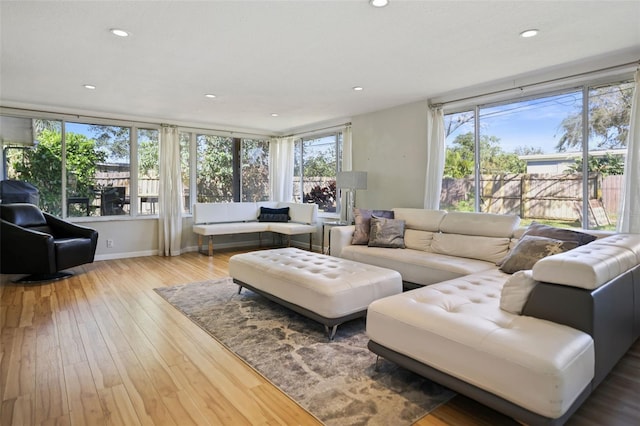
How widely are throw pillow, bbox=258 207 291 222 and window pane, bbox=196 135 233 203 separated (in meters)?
A: 0.75

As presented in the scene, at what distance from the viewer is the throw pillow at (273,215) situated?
6863 millimetres

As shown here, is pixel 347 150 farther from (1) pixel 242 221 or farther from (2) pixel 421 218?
(1) pixel 242 221

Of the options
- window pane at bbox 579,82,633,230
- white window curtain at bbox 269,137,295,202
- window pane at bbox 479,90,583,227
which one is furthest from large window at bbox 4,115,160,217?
window pane at bbox 579,82,633,230

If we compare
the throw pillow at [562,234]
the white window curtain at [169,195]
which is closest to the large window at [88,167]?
the white window curtain at [169,195]

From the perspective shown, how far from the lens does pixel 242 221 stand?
22.6 ft

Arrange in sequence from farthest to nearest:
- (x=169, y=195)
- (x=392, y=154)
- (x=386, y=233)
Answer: (x=169, y=195), (x=392, y=154), (x=386, y=233)

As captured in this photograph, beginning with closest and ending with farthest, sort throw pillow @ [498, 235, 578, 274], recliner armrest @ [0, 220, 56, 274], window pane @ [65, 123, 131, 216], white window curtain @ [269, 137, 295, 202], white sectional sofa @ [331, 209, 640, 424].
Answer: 1. white sectional sofa @ [331, 209, 640, 424]
2. throw pillow @ [498, 235, 578, 274]
3. recliner armrest @ [0, 220, 56, 274]
4. window pane @ [65, 123, 131, 216]
5. white window curtain @ [269, 137, 295, 202]

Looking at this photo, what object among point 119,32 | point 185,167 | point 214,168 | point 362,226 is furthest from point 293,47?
point 214,168

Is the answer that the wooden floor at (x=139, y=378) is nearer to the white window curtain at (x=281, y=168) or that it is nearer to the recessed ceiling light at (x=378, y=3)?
the recessed ceiling light at (x=378, y=3)

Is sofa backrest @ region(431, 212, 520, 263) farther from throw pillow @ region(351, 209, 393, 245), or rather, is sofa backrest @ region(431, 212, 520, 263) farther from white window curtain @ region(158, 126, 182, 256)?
white window curtain @ region(158, 126, 182, 256)

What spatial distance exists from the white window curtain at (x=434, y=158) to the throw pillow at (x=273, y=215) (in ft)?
10.1

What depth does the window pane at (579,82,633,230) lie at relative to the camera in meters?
3.28

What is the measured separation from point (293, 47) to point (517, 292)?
248cm

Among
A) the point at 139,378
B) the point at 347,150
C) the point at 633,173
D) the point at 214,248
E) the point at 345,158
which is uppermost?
the point at 347,150
